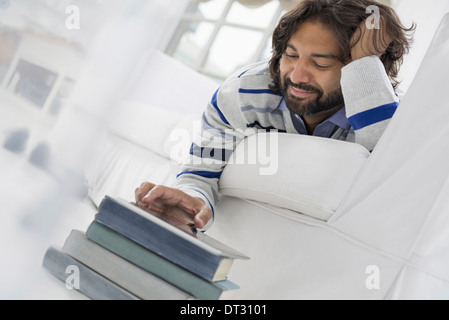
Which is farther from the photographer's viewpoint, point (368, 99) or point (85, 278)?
point (368, 99)

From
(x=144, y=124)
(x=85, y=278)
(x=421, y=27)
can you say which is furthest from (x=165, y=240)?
(x=421, y=27)

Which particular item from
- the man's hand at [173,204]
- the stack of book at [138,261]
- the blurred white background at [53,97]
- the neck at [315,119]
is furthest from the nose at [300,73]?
the stack of book at [138,261]

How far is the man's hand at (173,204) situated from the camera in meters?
0.75

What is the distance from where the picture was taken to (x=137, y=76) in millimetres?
2375

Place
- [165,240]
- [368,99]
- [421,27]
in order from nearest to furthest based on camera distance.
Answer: [165,240] < [368,99] < [421,27]

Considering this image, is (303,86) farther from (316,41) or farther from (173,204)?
(173,204)

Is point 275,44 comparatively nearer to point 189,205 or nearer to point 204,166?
point 204,166

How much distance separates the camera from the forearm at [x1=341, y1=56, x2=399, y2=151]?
0.82 metres

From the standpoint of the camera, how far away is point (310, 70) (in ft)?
3.17

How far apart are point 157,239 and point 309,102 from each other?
0.55 metres

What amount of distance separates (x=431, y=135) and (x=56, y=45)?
0.97m

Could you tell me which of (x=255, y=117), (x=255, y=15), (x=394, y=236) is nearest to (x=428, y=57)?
(x=394, y=236)

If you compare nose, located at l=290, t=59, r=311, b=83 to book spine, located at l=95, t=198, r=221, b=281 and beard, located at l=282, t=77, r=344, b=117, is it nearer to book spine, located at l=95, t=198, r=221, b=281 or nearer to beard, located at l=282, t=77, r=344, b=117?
beard, located at l=282, t=77, r=344, b=117
